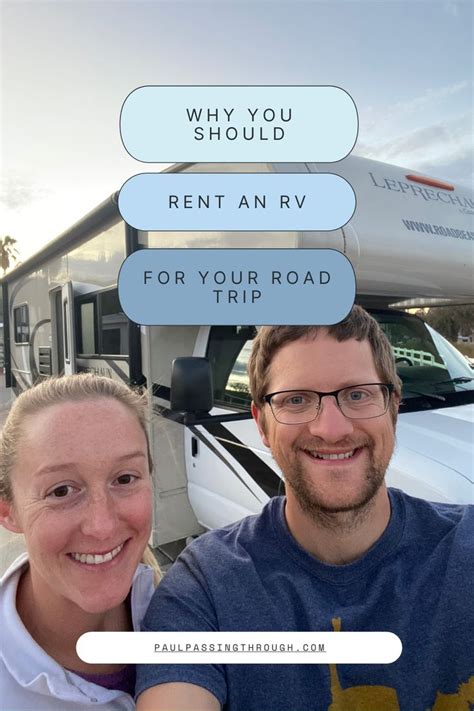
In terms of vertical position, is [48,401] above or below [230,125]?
below

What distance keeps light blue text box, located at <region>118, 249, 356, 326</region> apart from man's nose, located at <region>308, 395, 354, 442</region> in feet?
0.69

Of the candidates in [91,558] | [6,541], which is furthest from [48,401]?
[6,541]

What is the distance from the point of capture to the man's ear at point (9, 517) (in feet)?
3.22

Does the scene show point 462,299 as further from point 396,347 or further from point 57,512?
point 57,512

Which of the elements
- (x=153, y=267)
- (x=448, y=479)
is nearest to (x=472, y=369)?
(x=448, y=479)

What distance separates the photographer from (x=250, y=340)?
2469 mm

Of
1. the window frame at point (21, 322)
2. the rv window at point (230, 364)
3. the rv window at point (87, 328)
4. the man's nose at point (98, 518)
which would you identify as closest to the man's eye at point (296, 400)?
the man's nose at point (98, 518)

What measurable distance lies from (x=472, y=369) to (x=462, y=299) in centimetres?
37

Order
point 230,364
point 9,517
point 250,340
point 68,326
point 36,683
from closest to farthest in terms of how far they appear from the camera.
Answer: point 36,683 → point 9,517 → point 250,340 → point 230,364 → point 68,326

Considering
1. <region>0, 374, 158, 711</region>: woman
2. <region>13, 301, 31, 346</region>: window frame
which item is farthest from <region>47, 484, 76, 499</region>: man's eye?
<region>13, 301, 31, 346</region>: window frame

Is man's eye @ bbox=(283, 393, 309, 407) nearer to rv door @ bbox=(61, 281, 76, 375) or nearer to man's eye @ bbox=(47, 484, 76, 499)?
man's eye @ bbox=(47, 484, 76, 499)

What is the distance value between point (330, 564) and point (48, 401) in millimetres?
712

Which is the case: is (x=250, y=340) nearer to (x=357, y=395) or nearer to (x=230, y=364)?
(x=230, y=364)

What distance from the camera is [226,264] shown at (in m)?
1.12
